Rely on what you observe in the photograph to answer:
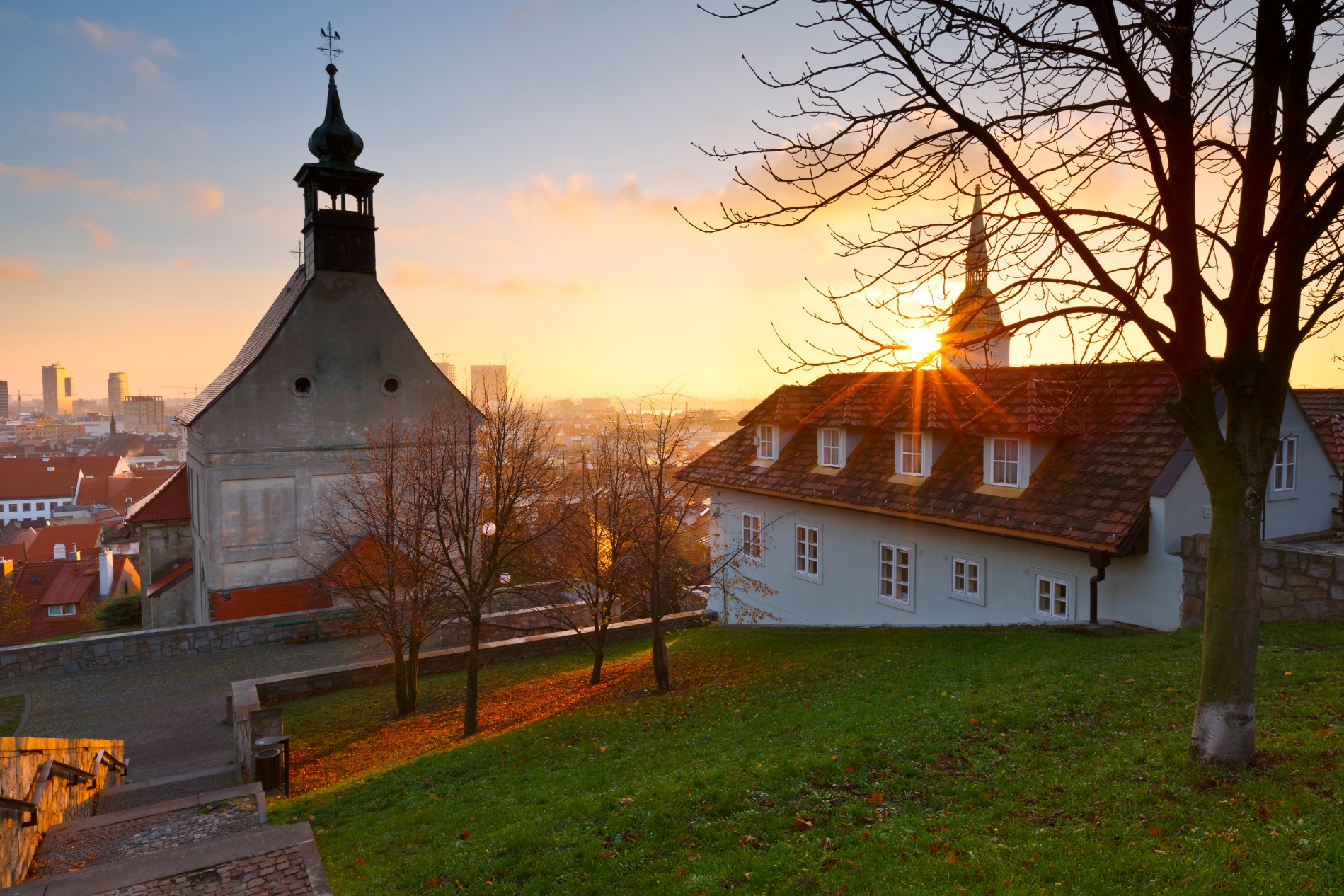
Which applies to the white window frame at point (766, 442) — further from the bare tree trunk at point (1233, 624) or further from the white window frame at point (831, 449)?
the bare tree trunk at point (1233, 624)

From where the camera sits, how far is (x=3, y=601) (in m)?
51.8

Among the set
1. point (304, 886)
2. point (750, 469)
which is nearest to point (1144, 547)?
point (750, 469)

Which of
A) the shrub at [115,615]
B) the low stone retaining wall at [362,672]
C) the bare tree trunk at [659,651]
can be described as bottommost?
the shrub at [115,615]

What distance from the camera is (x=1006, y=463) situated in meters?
17.5

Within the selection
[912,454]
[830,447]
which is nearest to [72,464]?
[830,447]

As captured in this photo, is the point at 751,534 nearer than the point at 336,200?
Yes

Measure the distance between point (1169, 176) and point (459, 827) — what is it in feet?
31.6

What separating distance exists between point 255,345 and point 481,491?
21429 mm

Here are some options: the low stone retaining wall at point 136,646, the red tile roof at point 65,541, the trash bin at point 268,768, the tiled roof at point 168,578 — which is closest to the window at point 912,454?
the trash bin at point 268,768

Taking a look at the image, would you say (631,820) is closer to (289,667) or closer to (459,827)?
(459,827)

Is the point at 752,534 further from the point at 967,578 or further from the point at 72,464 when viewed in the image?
the point at 72,464

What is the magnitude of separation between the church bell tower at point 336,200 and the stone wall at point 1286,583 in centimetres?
2720

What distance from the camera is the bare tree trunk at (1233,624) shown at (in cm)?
682

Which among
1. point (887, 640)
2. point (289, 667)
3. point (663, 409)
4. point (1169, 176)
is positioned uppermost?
point (1169, 176)
